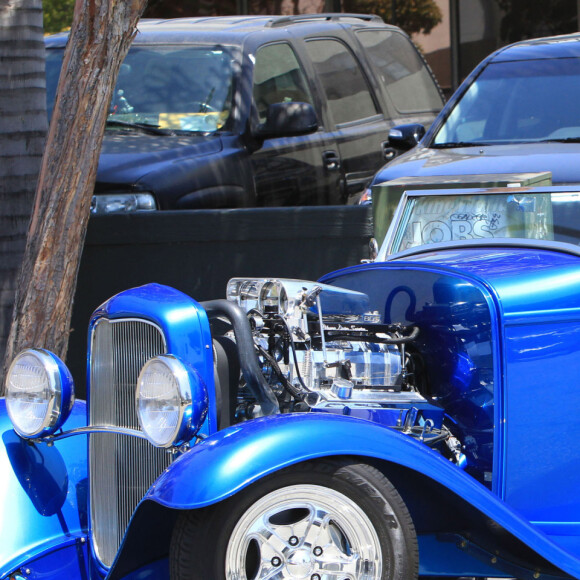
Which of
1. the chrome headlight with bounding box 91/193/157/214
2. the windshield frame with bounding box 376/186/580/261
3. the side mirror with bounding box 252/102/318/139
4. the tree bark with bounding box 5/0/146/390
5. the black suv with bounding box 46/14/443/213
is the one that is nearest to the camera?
the windshield frame with bounding box 376/186/580/261

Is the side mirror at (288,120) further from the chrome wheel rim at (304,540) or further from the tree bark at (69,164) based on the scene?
the chrome wheel rim at (304,540)

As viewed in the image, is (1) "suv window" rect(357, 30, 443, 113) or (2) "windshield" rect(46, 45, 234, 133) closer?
(2) "windshield" rect(46, 45, 234, 133)

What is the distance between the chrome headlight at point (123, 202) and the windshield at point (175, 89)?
2.84ft

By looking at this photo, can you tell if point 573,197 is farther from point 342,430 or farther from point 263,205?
point 263,205

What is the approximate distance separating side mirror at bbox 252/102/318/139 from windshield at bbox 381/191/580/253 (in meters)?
2.39

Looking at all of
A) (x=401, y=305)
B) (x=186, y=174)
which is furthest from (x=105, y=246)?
(x=401, y=305)

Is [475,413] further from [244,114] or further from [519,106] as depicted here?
[244,114]

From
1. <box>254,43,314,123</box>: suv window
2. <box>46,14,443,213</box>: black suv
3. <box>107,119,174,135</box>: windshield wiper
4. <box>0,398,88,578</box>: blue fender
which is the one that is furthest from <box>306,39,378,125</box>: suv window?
<box>0,398,88,578</box>: blue fender

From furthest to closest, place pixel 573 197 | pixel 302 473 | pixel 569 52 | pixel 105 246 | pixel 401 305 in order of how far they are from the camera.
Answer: pixel 569 52 → pixel 105 246 → pixel 573 197 → pixel 401 305 → pixel 302 473

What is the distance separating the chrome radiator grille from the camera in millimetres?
3287

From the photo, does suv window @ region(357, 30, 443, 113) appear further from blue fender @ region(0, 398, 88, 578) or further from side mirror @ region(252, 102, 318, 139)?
blue fender @ region(0, 398, 88, 578)

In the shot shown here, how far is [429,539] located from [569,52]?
185 inches

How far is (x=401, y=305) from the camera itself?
3.76m

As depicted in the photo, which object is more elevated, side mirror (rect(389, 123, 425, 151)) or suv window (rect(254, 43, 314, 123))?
suv window (rect(254, 43, 314, 123))
